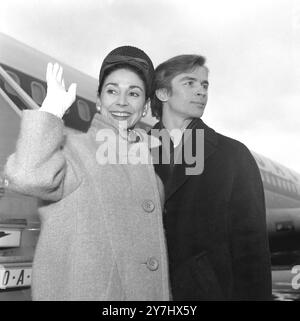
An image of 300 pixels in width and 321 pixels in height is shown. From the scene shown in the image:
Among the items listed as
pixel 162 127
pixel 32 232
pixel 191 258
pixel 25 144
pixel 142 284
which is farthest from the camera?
pixel 162 127

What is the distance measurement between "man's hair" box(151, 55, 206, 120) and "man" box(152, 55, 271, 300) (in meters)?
0.20

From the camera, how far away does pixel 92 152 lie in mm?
1502

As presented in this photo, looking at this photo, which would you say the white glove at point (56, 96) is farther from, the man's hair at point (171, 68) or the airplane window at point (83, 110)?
the airplane window at point (83, 110)

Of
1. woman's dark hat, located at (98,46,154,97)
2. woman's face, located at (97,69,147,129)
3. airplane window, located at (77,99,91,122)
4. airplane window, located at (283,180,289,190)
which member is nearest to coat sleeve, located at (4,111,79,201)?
woman's face, located at (97,69,147,129)

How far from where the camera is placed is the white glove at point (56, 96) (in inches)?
54.6

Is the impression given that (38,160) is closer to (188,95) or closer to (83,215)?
(83,215)

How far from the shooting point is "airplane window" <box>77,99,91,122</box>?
4.76 meters

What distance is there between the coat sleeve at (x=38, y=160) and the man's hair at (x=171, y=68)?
Result: 0.80 m

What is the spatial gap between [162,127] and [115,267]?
0.84 metres

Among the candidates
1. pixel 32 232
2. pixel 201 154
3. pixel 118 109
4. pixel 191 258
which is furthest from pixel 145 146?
pixel 32 232

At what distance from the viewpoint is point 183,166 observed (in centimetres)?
178

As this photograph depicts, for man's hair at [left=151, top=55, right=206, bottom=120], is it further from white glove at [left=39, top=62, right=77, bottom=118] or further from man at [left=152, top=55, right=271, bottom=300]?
white glove at [left=39, top=62, right=77, bottom=118]
